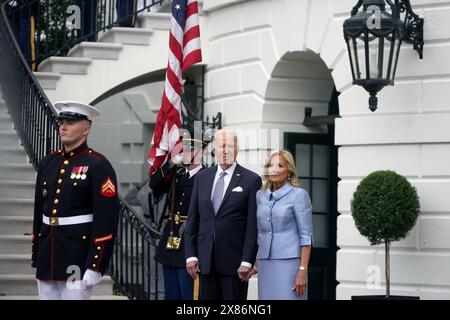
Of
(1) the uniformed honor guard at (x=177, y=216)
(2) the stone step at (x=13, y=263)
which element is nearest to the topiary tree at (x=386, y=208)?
(1) the uniformed honor guard at (x=177, y=216)

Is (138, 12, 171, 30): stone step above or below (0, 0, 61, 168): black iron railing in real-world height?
above

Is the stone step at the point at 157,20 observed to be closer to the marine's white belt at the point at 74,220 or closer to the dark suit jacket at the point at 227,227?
the dark suit jacket at the point at 227,227

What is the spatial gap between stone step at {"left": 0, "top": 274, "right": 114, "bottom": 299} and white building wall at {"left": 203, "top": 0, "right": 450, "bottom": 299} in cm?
236

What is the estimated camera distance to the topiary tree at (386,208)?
12.8 metres

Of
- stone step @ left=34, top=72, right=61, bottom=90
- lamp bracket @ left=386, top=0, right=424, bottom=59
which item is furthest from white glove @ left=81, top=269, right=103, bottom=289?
stone step @ left=34, top=72, right=61, bottom=90

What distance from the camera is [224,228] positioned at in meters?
10.8

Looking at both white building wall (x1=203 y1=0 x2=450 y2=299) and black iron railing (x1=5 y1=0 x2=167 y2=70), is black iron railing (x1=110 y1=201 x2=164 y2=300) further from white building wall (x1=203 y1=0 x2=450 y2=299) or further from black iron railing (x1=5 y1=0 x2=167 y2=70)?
black iron railing (x1=5 y1=0 x2=167 y2=70)

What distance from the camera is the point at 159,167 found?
12.4 m

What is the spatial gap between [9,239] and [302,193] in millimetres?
4321

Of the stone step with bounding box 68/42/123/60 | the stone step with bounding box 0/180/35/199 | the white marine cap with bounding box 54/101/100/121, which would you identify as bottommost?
the stone step with bounding box 0/180/35/199

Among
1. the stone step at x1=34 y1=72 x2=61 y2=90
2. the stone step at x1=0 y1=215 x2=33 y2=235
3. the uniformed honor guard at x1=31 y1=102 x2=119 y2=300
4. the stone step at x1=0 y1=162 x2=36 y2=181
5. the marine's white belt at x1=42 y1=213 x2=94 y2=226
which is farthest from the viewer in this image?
the stone step at x1=34 y1=72 x2=61 y2=90

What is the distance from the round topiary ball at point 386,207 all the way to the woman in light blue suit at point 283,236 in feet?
7.04

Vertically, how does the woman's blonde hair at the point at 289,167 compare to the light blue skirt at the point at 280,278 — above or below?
above

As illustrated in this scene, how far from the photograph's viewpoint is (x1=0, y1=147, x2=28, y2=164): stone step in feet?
49.6
